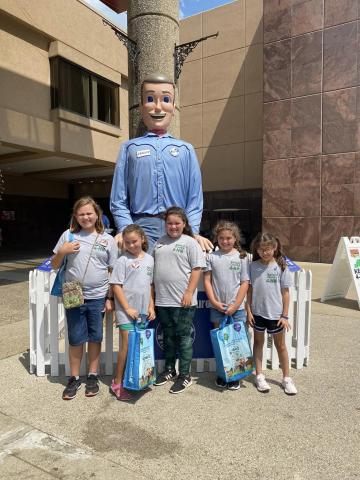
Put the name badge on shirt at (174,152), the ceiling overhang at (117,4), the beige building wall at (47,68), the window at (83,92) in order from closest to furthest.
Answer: the name badge on shirt at (174,152) < the ceiling overhang at (117,4) < the beige building wall at (47,68) < the window at (83,92)

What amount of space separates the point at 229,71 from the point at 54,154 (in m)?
8.45

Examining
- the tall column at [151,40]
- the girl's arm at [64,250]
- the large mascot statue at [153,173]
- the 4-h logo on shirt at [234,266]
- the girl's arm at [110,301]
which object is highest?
the tall column at [151,40]

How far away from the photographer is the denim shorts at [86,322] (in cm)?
309

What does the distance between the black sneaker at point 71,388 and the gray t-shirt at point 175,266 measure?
91 centimetres

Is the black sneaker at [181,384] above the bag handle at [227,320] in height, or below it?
below

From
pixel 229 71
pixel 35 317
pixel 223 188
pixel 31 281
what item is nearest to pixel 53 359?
pixel 35 317

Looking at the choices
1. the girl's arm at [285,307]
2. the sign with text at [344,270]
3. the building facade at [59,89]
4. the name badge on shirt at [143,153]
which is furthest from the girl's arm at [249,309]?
the building facade at [59,89]

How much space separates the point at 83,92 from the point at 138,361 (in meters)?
12.0

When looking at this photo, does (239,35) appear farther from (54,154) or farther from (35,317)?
(35,317)

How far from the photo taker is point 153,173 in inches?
130

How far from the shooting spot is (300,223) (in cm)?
1187

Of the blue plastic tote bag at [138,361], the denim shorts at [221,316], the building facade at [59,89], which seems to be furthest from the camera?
the building facade at [59,89]

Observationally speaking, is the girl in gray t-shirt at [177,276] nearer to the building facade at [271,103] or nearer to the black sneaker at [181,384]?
the black sneaker at [181,384]

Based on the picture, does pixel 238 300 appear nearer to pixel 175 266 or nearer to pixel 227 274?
pixel 227 274
